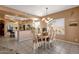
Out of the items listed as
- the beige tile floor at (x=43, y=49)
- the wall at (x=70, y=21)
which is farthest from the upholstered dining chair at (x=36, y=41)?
the wall at (x=70, y=21)

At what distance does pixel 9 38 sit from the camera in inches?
220

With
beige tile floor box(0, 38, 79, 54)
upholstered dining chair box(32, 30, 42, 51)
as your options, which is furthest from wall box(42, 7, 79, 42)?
upholstered dining chair box(32, 30, 42, 51)

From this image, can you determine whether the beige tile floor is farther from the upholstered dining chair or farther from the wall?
the wall

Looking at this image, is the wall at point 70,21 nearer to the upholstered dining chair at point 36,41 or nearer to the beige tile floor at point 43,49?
the beige tile floor at point 43,49

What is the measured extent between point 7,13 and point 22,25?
1.67 m

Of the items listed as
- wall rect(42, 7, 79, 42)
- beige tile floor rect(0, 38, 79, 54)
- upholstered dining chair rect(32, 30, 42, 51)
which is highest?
wall rect(42, 7, 79, 42)

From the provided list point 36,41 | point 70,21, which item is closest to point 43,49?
point 36,41

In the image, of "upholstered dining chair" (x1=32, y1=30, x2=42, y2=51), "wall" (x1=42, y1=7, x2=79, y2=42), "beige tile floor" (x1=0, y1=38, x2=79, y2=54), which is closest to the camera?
"beige tile floor" (x1=0, y1=38, x2=79, y2=54)

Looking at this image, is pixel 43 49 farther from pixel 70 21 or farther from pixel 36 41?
pixel 70 21

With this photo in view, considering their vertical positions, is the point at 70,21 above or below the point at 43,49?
above

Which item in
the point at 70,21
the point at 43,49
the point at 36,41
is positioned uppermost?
the point at 70,21

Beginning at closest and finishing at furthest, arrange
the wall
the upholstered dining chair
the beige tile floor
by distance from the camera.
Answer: the beige tile floor, the upholstered dining chair, the wall

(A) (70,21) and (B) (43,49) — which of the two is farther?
(A) (70,21)

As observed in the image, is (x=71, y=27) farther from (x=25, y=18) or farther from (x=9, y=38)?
(x=9, y=38)
